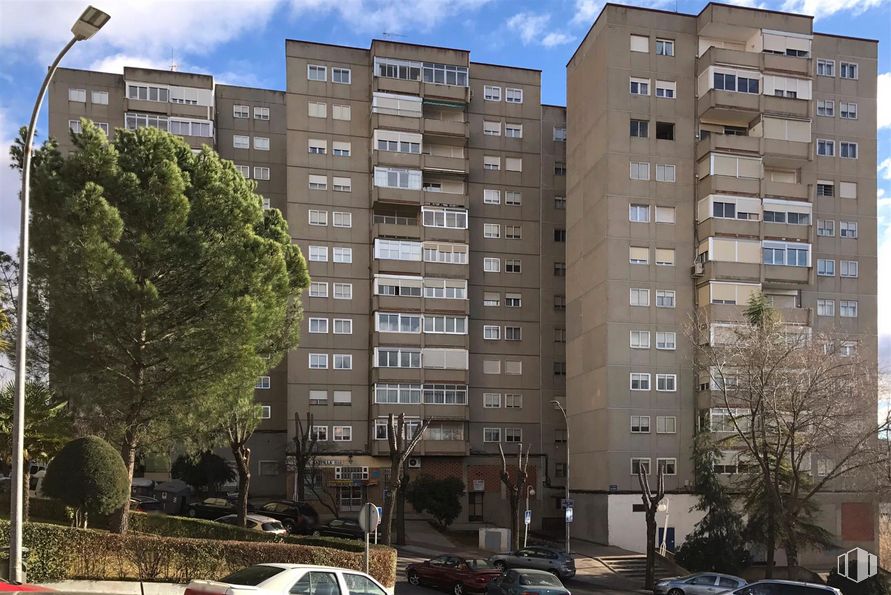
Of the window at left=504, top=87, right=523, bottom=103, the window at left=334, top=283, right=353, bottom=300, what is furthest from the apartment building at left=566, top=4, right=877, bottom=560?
the window at left=334, top=283, right=353, bottom=300

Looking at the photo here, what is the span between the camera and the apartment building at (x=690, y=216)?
55.7 metres

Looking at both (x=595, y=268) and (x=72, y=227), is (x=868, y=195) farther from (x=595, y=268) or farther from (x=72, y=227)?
(x=72, y=227)

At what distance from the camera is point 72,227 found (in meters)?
27.6

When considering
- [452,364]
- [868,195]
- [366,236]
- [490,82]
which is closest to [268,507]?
[452,364]

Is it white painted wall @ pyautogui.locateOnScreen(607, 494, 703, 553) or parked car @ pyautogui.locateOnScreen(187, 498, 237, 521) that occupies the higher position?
parked car @ pyautogui.locateOnScreen(187, 498, 237, 521)

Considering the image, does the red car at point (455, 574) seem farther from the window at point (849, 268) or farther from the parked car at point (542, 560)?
the window at point (849, 268)

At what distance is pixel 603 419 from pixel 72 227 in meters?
36.2

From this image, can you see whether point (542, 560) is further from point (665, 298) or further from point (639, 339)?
point (665, 298)

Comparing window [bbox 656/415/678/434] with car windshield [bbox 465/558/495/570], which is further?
window [bbox 656/415/678/434]

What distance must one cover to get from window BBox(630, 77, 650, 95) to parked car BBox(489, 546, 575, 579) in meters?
30.1

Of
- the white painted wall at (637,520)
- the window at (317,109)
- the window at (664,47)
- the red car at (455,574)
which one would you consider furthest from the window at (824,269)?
the red car at (455,574)

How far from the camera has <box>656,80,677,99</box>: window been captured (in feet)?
192

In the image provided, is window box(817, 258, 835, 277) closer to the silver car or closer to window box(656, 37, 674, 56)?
window box(656, 37, 674, 56)

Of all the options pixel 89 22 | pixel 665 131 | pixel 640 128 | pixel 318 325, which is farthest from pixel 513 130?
pixel 89 22
